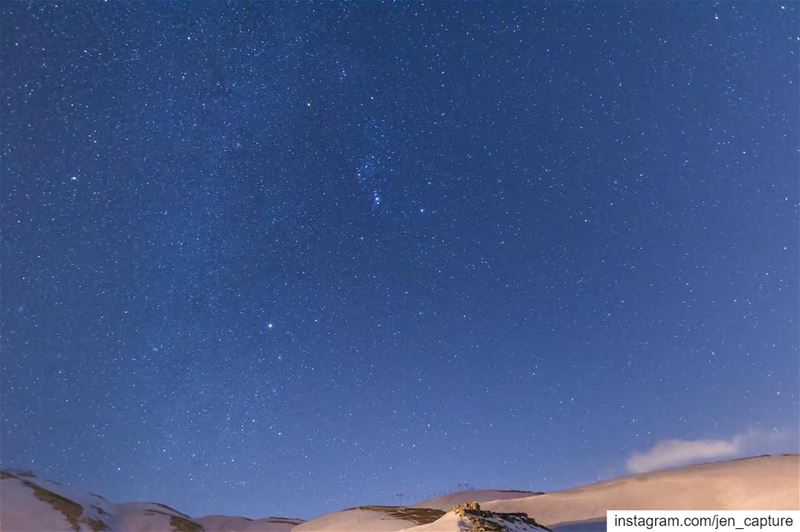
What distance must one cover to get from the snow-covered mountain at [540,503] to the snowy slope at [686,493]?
0.05m

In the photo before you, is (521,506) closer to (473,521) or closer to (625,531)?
(473,521)

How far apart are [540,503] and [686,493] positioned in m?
12.4

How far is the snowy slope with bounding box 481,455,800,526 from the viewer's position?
39.8 metres

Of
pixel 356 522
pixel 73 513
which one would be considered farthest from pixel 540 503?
pixel 73 513

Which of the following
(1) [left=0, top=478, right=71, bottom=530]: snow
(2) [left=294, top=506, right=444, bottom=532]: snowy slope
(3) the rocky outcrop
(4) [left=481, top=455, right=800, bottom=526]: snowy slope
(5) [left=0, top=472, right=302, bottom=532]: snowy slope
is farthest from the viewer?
(2) [left=294, top=506, right=444, bottom=532]: snowy slope

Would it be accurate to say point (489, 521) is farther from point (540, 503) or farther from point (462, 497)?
point (462, 497)

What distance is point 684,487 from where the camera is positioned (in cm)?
4756

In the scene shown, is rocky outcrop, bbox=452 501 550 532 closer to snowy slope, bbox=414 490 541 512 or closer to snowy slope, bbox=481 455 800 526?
snowy slope, bbox=481 455 800 526

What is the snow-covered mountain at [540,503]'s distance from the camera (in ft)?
137

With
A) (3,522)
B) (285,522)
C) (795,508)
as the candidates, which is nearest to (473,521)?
(795,508)

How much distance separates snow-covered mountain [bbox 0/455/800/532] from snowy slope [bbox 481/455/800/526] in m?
0.05

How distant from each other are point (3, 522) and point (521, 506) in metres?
38.2

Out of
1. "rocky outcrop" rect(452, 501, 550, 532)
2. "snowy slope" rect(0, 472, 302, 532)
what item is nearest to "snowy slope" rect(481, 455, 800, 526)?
"rocky outcrop" rect(452, 501, 550, 532)

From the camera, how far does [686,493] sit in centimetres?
4634
